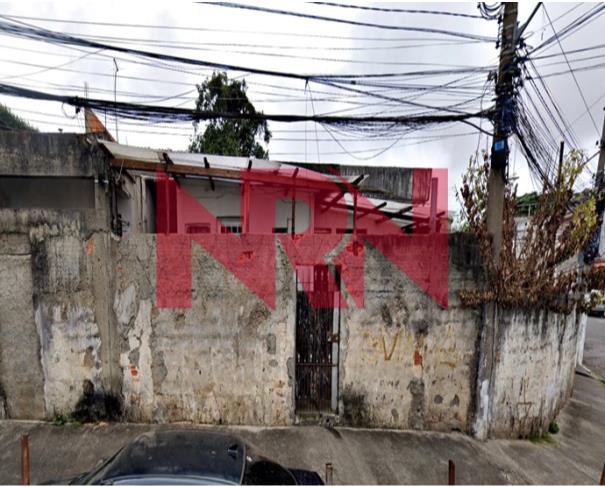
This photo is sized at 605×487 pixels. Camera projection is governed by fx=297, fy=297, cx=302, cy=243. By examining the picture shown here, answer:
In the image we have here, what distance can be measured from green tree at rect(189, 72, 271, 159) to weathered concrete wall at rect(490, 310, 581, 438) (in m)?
9.48

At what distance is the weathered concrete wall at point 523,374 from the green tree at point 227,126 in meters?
9.48

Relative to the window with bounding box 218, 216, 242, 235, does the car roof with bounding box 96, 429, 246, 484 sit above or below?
below

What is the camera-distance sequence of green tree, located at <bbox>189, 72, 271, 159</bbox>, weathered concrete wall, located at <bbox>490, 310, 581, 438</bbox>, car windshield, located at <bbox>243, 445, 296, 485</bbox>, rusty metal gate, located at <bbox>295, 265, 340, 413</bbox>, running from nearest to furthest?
car windshield, located at <bbox>243, 445, 296, 485</bbox> → weathered concrete wall, located at <bbox>490, 310, 581, 438</bbox> → rusty metal gate, located at <bbox>295, 265, 340, 413</bbox> → green tree, located at <bbox>189, 72, 271, 159</bbox>

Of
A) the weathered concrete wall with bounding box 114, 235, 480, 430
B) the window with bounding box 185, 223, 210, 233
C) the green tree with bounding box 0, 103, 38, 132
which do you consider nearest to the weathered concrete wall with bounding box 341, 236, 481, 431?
the weathered concrete wall with bounding box 114, 235, 480, 430

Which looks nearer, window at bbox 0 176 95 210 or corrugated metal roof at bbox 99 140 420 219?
corrugated metal roof at bbox 99 140 420 219

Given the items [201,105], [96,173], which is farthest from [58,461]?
[201,105]

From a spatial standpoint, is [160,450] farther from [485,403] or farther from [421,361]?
[485,403]

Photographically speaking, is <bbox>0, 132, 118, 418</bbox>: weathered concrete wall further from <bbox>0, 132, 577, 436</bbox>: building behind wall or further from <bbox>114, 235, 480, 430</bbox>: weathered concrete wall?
<bbox>114, 235, 480, 430</bbox>: weathered concrete wall

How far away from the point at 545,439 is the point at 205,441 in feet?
15.9

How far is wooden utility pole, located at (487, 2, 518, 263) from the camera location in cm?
399

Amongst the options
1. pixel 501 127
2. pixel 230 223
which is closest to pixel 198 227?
pixel 230 223

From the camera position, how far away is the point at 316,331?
14.0ft

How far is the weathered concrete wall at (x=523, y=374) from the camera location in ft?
13.5

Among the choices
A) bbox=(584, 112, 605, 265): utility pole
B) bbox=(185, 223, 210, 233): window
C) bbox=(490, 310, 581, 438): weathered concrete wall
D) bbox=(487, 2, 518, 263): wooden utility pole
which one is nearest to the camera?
bbox=(487, 2, 518, 263): wooden utility pole
